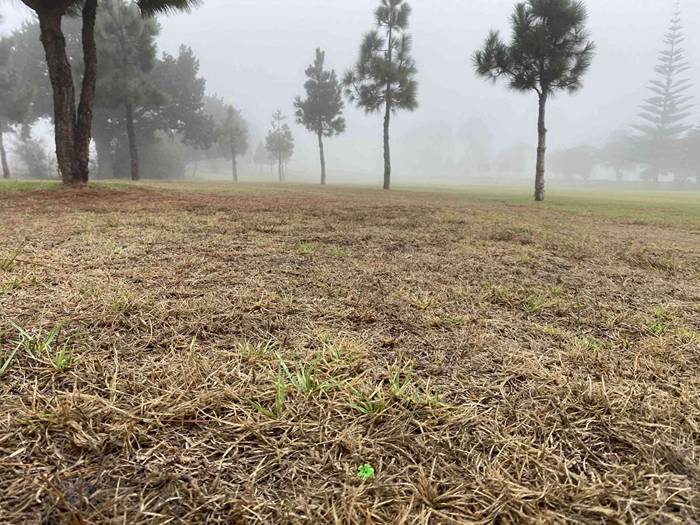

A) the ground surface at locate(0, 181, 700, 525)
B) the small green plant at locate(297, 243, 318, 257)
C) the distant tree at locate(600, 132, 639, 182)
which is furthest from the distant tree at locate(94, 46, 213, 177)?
the distant tree at locate(600, 132, 639, 182)

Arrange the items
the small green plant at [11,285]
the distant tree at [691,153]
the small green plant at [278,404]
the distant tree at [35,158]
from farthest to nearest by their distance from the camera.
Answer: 1. the distant tree at [691,153]
2. the distant tree at [35,158]
3. the small green plant at [11,285]
4. the small green plant at [278,404]

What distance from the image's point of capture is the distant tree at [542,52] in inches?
666

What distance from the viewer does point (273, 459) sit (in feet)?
3.56

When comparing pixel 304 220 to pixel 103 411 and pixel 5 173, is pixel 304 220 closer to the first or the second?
pixel 103 411

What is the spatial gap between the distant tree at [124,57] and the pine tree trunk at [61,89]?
1589 centimetres

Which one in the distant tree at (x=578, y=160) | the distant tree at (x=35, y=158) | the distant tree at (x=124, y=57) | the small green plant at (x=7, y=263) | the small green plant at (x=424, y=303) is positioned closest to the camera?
the small green plant at (x=424, y=303)

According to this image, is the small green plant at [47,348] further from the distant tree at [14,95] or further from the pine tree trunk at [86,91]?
the distant tree at [14,95]

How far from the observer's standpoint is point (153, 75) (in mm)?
37875

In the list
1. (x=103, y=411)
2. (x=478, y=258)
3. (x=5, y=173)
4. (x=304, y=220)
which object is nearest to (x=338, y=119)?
(x=5, y=173)

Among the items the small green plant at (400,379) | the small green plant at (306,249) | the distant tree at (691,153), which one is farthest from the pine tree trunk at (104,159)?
the distant tree at (691,153)

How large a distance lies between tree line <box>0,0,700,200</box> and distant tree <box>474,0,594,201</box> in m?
0.05

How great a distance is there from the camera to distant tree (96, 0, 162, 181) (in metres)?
24.7

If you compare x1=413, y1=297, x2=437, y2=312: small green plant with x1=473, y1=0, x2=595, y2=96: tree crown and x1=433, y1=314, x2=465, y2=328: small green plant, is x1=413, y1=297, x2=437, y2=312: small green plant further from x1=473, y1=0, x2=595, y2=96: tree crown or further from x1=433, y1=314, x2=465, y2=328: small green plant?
x1=473, y1=0, x2=595, y2=96: tree crown

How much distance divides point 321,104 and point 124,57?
18.2m
